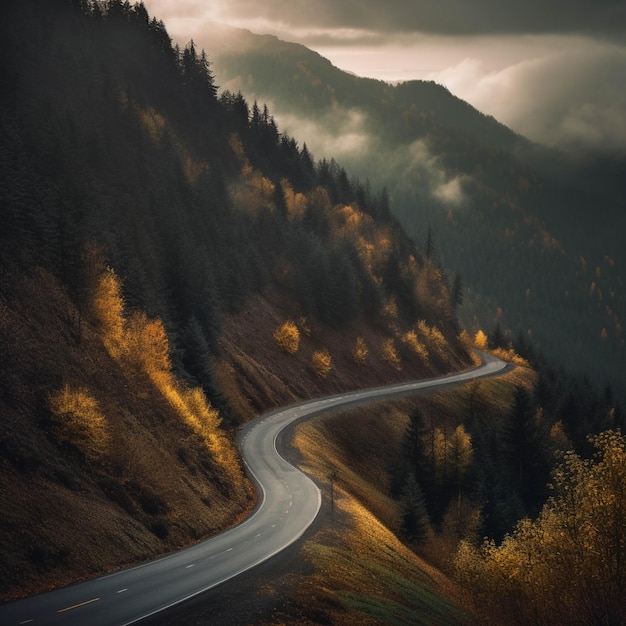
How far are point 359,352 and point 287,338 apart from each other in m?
17.6

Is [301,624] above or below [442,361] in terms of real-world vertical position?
above

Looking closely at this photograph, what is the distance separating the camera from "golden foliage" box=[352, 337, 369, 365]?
364ft

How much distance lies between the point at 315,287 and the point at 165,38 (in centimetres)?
6853

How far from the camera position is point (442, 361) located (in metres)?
134

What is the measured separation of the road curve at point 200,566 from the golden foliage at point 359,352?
146 feet

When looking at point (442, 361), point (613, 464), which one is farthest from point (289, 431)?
point (442, 361)

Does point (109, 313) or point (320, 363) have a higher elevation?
point (109, 313)

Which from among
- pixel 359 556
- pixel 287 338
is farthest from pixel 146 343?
pixel 287 338

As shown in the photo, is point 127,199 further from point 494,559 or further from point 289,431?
point 494,559

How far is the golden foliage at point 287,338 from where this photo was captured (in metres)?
97.2

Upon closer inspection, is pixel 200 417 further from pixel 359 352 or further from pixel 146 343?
pixel 359 352

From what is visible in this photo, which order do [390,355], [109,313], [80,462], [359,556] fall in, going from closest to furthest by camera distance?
1. [80,462]
2. [359,556]
3. [109,313]
4. [390,355]

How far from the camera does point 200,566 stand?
34.4 meters

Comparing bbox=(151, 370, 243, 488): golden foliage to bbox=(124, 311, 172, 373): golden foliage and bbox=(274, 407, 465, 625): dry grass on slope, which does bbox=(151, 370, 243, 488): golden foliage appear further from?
bbox=(274, 407, 465, 625): dry grass on slope
